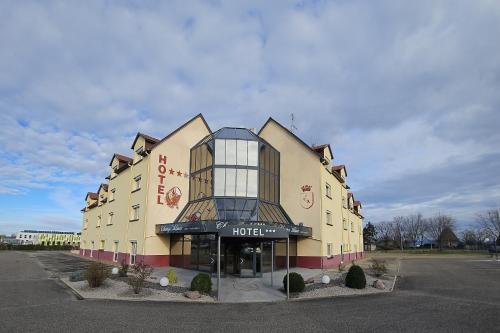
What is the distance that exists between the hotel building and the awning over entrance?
0.19 metres

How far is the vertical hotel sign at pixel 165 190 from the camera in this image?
96.6 ft

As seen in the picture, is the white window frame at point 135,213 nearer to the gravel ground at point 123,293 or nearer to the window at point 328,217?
the gravel ground at point 123,293

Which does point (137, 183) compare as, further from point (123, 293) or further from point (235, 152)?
point (123, 293)

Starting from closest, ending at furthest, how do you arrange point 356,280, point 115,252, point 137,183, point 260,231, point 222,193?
point 260,231 → point 356,280 → point 222,193 → point 137,183 → point 115,252

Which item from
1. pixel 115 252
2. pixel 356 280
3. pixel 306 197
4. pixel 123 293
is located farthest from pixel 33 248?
pixel 356 280

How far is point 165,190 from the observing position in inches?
1174

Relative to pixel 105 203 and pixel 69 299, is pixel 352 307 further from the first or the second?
pixel 105 203

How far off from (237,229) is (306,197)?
13.8 metres

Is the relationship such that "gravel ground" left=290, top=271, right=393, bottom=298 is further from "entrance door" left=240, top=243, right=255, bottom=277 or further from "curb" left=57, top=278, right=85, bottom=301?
"curb" left=57, top=278, right=85, bottom=301

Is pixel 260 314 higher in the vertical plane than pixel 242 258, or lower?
lower

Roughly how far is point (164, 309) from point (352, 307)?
6845 mm

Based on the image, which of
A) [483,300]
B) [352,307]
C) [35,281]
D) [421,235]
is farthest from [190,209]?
[421,235]

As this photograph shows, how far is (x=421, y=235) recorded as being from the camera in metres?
114

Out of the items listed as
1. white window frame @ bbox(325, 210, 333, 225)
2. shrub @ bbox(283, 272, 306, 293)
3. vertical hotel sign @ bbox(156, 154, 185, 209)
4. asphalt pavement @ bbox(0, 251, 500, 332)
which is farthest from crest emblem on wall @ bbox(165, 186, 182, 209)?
shrub @ bbox(283, 272, 306, 293)
